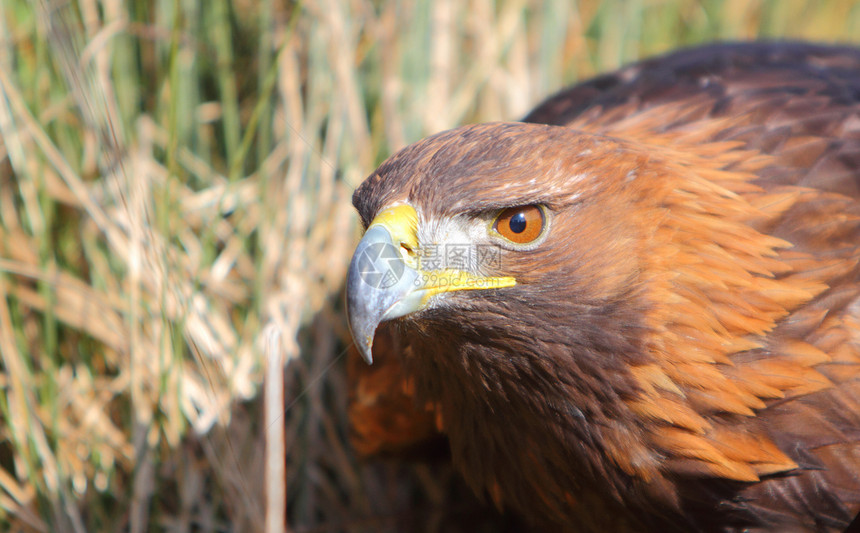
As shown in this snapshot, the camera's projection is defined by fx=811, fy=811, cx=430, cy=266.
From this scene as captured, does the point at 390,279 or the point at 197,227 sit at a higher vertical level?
the point at 197,227

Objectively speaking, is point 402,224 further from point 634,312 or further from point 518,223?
point 634,312

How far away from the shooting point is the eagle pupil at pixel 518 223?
1.89 m

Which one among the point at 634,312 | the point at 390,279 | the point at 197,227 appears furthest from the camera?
the point at 197,227

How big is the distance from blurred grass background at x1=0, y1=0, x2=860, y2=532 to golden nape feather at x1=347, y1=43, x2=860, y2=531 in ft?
2.91

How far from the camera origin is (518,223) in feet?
6.21

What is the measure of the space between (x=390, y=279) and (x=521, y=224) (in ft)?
1.12

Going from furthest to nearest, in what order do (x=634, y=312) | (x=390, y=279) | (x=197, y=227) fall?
1. (x=197, y=227)
2. (x=634, y=312)
3. (x=390, y=279)

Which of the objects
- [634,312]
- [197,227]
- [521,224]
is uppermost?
[197,227]

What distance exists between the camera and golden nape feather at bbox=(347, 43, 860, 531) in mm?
1881

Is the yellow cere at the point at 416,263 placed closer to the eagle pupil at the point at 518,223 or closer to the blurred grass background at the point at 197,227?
the eagle pupil at the point at 518,223

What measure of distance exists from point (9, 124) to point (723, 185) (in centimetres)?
250

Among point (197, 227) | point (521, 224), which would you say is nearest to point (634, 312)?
point (521, 224)

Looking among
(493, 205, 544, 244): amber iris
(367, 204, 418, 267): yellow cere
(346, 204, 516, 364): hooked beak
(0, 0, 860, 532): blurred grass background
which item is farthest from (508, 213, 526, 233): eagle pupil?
(0, 0, 860, 532): blurred grass background

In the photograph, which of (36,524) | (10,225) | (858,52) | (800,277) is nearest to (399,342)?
(800,277)
